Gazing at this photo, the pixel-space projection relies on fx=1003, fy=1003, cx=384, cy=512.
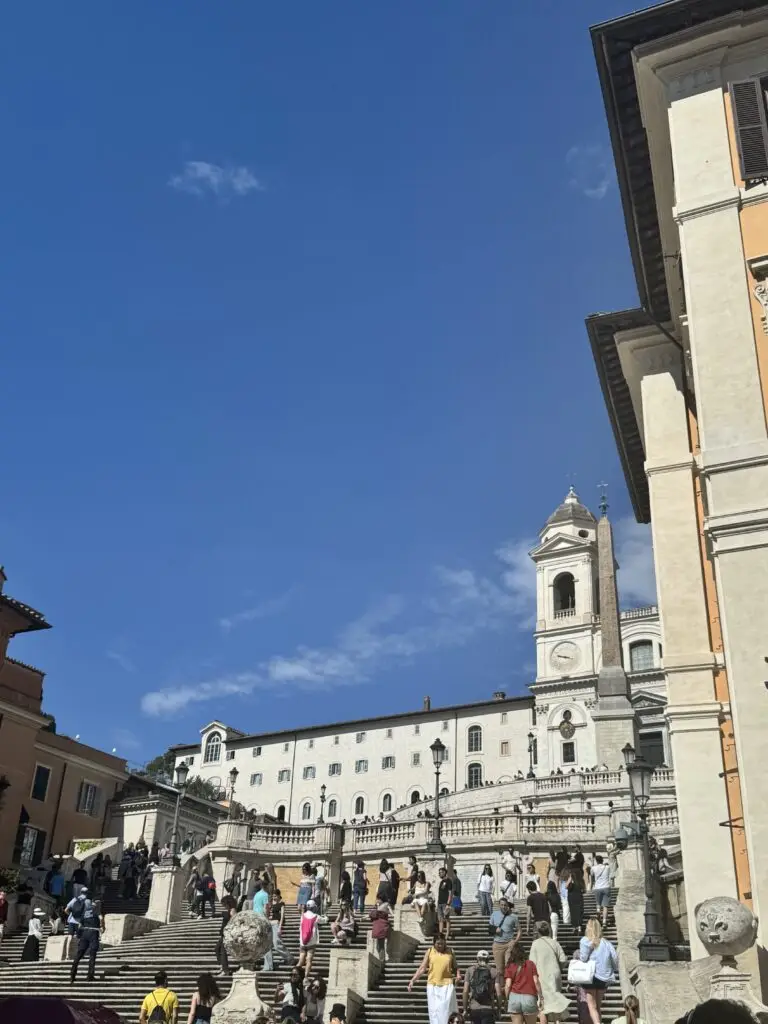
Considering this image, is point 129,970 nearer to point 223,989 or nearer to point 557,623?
point 223,989

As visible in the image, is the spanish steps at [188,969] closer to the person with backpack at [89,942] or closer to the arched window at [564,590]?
the person with backpack at [89,942]

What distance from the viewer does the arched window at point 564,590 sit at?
7812 cm

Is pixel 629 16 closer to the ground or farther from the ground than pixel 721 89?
farther from the ground

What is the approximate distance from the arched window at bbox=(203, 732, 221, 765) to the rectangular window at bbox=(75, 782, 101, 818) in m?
42.1

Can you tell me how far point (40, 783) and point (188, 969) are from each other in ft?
89.7

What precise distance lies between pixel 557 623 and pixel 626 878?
57.6 meters

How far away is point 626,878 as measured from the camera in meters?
18.8

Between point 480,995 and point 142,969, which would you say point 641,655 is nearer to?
point 142,969

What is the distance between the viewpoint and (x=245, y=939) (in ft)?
35.7

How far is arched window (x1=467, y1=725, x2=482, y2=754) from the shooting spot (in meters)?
77.9

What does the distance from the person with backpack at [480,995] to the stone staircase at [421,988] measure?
183 cm

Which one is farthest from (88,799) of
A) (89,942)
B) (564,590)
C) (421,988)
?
(564,590)

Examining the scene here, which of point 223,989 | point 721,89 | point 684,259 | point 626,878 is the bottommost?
point 223,989

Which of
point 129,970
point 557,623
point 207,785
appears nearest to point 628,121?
point 129,970
